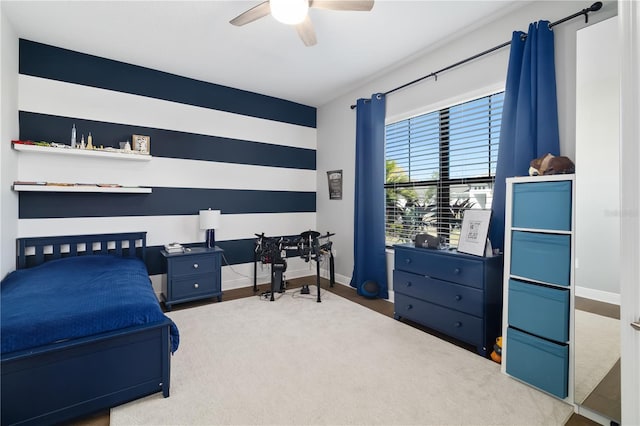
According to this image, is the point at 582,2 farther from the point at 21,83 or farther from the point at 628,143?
the point at 21,83

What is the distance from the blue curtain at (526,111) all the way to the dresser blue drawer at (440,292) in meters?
0.49

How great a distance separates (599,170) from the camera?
1.72 meters

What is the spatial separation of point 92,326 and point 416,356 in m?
2.25

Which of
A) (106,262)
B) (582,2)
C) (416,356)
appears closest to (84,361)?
(106,262)

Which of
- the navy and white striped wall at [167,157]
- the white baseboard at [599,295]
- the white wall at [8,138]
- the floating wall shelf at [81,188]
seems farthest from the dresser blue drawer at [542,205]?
the white wall at [8,138]

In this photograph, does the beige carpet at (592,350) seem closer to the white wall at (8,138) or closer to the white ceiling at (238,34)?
the white ceiling at (238,34)

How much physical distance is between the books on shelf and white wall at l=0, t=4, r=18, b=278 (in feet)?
4.36

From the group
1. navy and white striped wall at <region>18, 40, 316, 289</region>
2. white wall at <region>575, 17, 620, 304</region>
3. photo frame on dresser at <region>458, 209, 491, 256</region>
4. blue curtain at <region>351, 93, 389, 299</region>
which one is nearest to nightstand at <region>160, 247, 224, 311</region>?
navy and white striped wall at <region>18, 40, 316, 289</region>

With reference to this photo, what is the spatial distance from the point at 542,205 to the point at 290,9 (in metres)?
2.15

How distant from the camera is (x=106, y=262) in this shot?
3.03 metres

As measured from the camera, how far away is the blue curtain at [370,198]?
12.8 feet

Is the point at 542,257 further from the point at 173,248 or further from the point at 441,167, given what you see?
the point at 173,248

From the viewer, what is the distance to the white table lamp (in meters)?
3.90

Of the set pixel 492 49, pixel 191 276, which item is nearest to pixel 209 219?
pixel 191 276
